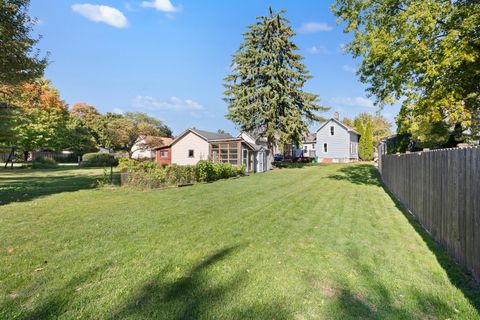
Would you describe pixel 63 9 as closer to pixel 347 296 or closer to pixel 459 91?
pixel 347 296

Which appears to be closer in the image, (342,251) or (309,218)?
(342,251)

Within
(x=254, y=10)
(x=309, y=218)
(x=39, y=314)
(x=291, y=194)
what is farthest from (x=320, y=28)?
(x=39, y=314)

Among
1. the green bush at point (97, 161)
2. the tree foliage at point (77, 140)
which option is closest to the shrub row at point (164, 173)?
the green bush at point (97, 161)

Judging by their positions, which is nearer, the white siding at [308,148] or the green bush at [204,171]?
the green bush at [204,171]

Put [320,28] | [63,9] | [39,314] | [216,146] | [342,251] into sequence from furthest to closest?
1. [216,146]
2. [320,28]
3. [63,9]
4. [342,251]
5. [39,314]

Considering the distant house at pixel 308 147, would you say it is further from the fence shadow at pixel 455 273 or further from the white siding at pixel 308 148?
the fence shadow at pixel 455 273

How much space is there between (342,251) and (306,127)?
22.8m

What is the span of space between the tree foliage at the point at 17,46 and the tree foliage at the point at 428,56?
13.3 metres

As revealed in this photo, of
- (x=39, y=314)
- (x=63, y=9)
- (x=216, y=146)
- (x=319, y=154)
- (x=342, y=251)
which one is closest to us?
(x=39, y=314)

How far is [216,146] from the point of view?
25234 mm

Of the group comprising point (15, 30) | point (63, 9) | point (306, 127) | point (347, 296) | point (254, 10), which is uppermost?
point (254, 10)

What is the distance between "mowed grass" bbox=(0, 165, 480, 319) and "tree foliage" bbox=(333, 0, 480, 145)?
537 centimetres

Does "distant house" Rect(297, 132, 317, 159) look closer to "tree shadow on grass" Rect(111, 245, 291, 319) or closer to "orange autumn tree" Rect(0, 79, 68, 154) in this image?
"orange autumn tree" Rect(0, 79, 68, 154)

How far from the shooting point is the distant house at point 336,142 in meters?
36.8
